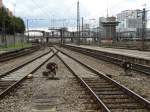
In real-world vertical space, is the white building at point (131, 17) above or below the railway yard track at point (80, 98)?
above

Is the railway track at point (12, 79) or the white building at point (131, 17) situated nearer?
the railway track at point (12, 79)

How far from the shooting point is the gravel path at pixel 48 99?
11031 mm

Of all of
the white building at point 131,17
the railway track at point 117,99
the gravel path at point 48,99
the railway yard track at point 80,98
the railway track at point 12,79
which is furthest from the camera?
the white building at point 131,17

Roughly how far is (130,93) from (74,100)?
200 centimetres

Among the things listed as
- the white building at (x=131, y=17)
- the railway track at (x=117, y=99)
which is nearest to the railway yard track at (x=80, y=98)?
the railway track at (x=117, y=99)

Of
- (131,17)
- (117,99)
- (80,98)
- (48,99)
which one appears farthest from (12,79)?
(131,17)

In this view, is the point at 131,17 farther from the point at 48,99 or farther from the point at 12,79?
the point at 48,99

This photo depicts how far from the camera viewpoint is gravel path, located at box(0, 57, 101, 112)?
1103 centimetres

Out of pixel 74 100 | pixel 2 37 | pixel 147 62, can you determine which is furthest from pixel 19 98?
pixel 2 37

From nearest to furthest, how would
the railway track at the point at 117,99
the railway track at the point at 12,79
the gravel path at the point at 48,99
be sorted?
the railway track at the point at 117,99 → the gravel path at the point at 48,99 → the railway track at the point at 12,79

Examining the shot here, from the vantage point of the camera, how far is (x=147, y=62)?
25484 mm

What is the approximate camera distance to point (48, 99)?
12750mm

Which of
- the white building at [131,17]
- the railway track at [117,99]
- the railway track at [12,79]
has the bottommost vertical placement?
the railway track at [12,79]

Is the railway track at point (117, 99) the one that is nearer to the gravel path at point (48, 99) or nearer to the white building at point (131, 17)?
the gravel path at point (48, 99)
